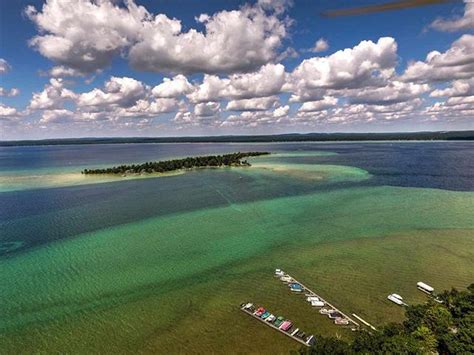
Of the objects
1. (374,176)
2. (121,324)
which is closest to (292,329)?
(121,324)

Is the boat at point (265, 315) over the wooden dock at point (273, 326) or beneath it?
over

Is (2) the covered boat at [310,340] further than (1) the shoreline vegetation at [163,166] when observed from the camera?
No

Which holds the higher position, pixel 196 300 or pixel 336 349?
pixel 336 349

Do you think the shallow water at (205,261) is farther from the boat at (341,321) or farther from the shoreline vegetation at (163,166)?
the shoreline vegetation at (163,166)

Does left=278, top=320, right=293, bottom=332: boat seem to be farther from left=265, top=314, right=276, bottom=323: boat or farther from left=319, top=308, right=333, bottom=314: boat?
left=319, top=308, right=333, bottom=314: boat

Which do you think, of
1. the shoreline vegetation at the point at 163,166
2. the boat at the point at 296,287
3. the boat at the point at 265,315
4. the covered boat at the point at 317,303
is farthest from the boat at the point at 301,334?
the shoreline vegetation at the point at 163,166

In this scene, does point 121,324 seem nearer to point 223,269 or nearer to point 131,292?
point 131,292

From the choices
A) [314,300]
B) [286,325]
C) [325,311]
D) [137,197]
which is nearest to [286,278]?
[314,300]
